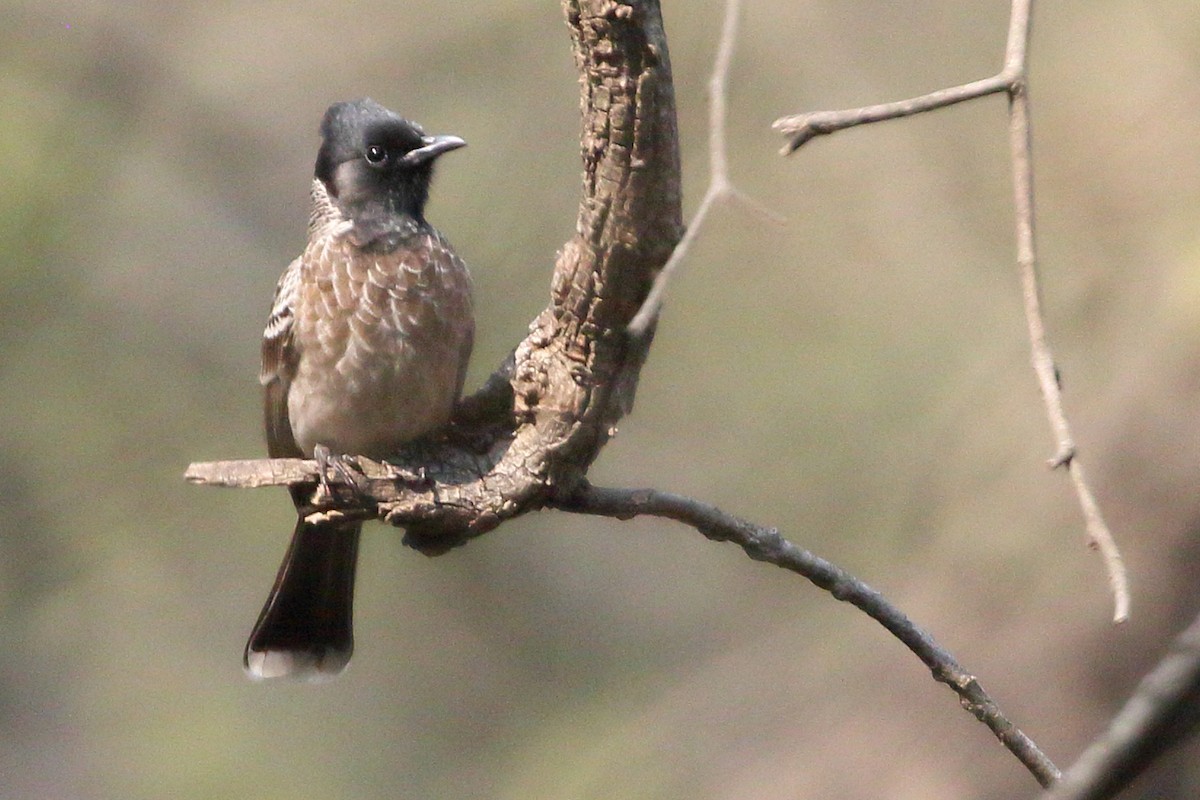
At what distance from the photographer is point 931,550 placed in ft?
19.0

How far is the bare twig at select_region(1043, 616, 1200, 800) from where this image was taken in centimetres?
132

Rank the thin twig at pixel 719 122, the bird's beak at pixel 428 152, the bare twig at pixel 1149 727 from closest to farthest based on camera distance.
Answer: the bare twig at pixel 1149 727 → the thin twig at pixel 719 122 → the bird's beak at pixel 428 152

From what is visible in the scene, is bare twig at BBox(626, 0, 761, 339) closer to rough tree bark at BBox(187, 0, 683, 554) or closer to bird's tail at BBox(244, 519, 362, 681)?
rough tree bark at BBox(187, 0, 683, 554)

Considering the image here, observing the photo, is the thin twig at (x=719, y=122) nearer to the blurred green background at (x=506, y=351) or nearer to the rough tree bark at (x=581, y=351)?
the rough tree bark at (x=581, y=351)

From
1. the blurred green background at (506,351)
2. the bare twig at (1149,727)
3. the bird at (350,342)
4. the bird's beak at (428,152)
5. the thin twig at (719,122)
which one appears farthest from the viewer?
Answer: the blurred green background at (506,351)

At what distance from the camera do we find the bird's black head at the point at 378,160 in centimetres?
456

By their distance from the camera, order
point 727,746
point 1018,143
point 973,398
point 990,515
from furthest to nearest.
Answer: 1. point 973,398
2. point 727,746
3. point 990,515
4. point 1018,143

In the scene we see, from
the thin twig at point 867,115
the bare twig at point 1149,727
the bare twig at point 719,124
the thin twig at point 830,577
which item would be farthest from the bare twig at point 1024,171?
the thin twig at point 830,577

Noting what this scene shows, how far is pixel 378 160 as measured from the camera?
15.1 ft

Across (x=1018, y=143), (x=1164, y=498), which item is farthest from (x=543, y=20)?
(x=1018, y=143)

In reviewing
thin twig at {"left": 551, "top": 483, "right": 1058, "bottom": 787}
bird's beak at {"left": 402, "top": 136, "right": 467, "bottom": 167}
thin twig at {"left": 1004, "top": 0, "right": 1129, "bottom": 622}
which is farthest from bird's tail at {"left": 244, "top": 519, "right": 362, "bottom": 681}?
thin twig at {"left": 1004, "top": 0, "right": 1129, "bottom": 622}

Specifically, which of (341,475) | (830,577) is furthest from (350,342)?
(830,577)

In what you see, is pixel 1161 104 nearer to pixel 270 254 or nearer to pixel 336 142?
pixel 336 142

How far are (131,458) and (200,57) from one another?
2372 mm
